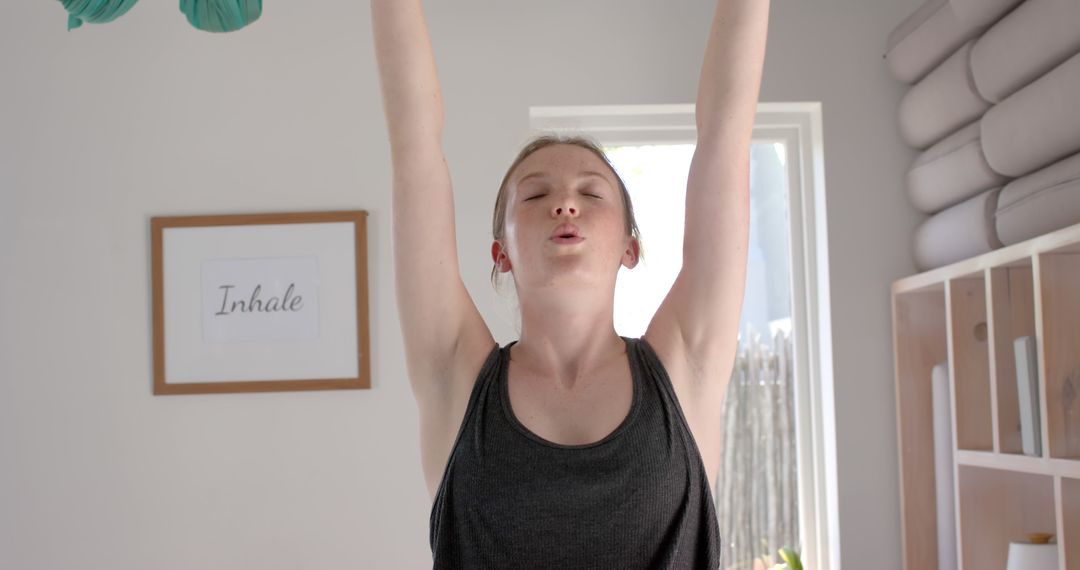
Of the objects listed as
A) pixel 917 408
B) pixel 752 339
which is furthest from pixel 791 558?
pixel 752 339

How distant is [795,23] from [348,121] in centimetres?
125

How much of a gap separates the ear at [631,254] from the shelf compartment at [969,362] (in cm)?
142

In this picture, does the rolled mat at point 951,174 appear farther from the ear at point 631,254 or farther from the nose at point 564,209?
the nose at point 564,209

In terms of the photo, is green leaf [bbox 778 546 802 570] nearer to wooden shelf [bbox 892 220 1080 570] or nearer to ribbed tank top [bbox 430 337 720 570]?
wooden shelf [bbox 892 220 1080 570]

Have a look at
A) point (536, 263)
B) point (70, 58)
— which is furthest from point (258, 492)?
point (536, 263)

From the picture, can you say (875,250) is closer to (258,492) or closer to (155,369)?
(258,492)

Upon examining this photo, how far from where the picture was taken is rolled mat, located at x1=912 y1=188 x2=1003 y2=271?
8.34 feet

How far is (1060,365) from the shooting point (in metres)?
2.14

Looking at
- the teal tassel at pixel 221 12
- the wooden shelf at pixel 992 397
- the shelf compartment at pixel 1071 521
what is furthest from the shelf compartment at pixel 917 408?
the teal tassel at pixel 221 12

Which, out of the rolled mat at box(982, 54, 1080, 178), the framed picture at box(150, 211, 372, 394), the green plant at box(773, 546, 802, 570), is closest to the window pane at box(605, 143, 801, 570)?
the green plant at box(773, 546, 802, 570)

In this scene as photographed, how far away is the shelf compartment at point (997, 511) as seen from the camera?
2.62 metres

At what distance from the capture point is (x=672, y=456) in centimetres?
121

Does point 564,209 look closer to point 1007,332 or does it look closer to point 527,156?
point 527,156

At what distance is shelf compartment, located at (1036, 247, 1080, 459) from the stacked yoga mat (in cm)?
14
